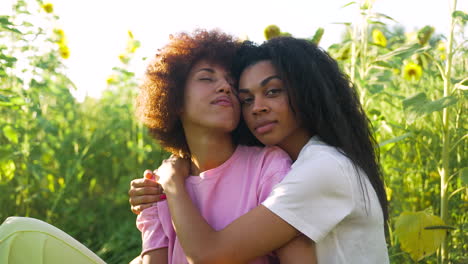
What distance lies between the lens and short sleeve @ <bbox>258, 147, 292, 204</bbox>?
1.84 metres

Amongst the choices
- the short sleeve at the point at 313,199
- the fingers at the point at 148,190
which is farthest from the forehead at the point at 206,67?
the short sleeve at the point at 313,199

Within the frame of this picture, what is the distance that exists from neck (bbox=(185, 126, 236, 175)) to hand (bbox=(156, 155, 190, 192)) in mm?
64

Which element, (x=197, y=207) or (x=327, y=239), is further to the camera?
(x=197, y=207)

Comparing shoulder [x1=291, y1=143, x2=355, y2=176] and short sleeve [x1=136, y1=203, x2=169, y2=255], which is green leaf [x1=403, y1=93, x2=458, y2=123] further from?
short sleeve [x1=136, y1=203, x2=169, y2=255]

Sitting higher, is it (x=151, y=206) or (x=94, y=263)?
(x=151, y=206)

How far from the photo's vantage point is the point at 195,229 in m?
1.76

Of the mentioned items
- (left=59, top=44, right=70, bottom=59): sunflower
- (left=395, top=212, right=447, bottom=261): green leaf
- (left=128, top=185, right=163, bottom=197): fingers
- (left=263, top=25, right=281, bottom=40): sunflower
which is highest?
(left=59, top=44, right=70, bottom=59): sunflower

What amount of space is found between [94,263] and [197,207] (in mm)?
421

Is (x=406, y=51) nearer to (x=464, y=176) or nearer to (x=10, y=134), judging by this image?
(x=464, y=176)

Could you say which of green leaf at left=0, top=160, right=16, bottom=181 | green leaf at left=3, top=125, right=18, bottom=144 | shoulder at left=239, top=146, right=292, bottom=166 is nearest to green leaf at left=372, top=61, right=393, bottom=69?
shoulder at left=239, top=146, right=292, bottom=166

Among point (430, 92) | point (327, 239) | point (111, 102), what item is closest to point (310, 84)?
point (327, 239)

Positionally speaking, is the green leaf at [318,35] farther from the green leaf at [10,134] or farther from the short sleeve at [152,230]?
the green leaf at [10,134]

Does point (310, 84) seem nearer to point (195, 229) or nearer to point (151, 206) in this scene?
point (195, 229)

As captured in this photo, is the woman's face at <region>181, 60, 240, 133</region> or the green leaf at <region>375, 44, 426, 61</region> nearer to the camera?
the woman's face at <region>181, 60, 240, 133</region>
